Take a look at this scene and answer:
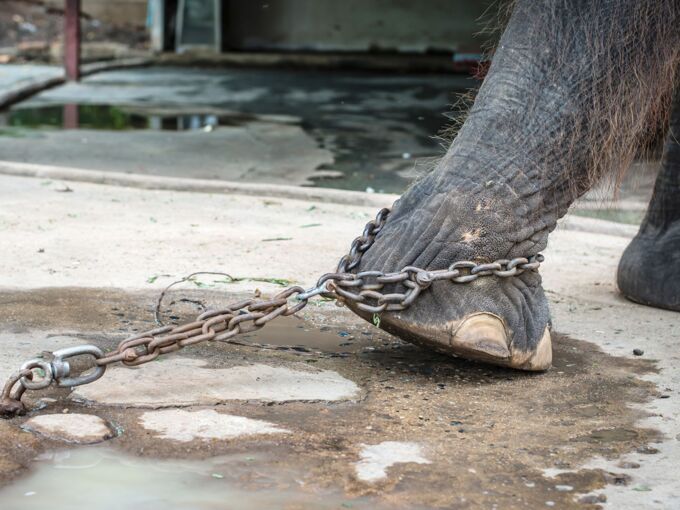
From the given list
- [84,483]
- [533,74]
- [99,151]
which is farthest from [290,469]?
[99,151]

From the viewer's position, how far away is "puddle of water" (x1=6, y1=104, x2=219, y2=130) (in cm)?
866

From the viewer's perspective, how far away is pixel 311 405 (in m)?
2.79

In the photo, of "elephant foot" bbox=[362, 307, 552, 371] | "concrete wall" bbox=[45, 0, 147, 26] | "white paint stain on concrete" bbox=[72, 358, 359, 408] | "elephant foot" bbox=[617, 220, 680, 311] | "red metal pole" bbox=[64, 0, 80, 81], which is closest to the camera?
"white paint stain on concrete" bbox=[72, 358, 359, 408]

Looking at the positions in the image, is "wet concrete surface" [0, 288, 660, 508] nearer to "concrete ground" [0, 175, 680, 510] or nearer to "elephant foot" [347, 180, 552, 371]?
"concrete ground" [0, 175, 680, 510]

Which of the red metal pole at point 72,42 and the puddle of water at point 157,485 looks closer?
the puddle of water at point 157,485

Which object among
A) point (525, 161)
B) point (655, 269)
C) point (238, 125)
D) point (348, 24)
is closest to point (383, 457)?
point (525, 161)

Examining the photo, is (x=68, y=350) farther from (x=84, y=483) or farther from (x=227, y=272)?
(x=227, y=272)

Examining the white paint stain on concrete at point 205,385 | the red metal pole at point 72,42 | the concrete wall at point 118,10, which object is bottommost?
the white paint stain on concrete at point 205,385

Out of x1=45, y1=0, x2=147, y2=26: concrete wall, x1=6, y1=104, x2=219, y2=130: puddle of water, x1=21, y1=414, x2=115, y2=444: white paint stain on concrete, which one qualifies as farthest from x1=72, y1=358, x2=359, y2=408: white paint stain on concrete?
x1=45, y1=0, x2=147, y2=26: concrete wall

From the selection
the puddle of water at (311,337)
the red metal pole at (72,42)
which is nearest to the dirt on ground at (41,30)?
the red metal pole at (72,42)

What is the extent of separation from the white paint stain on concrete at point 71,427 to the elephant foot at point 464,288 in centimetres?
68

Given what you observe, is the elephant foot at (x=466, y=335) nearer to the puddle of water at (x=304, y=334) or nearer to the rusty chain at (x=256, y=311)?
the rusty chain at (x=256, y=311)

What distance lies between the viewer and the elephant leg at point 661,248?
12.9 ft

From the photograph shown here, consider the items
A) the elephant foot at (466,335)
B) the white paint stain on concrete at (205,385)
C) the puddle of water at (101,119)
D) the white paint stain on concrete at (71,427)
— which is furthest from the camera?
the puddle of water at (101,119)
